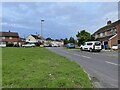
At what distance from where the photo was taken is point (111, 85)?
9.52 metres

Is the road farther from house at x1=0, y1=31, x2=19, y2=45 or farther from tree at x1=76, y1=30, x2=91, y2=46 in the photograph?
house at x1=0, y1=31, x2=19, y2=45

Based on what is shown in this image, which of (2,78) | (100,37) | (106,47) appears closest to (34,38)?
(100,37)

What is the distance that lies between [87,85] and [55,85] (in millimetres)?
1251

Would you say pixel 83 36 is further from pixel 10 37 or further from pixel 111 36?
pixel 10 37

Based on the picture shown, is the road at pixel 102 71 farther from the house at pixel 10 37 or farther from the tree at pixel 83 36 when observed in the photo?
the house at pixel 10 37

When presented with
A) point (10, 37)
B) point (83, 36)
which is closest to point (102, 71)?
point (83, 36)

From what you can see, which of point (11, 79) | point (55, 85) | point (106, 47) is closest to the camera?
point (55, 85)

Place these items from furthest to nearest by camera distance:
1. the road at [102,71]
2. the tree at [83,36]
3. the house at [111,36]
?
the tree at [83,36] → the house at [111,36] → the road at [102,71]

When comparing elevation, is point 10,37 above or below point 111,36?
above

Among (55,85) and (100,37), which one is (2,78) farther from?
(100,37)

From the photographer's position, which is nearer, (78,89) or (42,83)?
(78,89)

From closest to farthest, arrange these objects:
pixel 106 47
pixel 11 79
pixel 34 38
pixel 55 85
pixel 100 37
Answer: pixel 55 85, pixel 11 79, pixel 106 47, pixel 100 37, pixel 34 38

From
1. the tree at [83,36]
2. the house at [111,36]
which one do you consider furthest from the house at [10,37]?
the house at [111,36]

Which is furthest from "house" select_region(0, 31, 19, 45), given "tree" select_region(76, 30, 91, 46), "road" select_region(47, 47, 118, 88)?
"road" select_region(47, 47, 118, 88)
